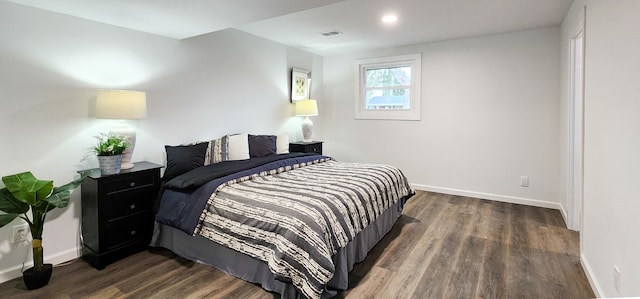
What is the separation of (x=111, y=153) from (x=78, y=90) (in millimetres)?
633

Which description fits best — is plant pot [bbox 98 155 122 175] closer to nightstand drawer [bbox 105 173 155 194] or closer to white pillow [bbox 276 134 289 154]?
nightstand drawer [bbox 105 173 155 194]

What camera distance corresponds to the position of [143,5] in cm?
250

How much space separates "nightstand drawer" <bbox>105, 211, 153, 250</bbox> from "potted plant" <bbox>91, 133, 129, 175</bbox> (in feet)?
1.42

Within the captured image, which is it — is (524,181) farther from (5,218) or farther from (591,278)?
(5,218)

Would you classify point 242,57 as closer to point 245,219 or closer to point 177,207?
point 177,207

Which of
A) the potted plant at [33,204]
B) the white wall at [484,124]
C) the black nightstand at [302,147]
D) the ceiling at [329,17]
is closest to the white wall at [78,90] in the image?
the ceiling at [329,17]

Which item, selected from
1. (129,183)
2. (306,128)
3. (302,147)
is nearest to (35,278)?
(129,183)

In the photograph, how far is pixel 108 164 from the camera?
2.69 meters

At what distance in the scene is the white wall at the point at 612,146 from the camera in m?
1.57

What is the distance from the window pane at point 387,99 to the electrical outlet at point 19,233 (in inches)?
182

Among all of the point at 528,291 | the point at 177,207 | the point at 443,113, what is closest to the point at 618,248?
the point at 528,291

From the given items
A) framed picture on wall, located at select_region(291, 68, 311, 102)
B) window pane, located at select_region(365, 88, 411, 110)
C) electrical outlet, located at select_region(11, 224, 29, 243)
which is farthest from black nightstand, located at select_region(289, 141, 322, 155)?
electrical outlet, located at select_region(11, 224, 29, 243)

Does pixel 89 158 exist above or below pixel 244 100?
below

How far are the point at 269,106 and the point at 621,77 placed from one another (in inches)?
154
